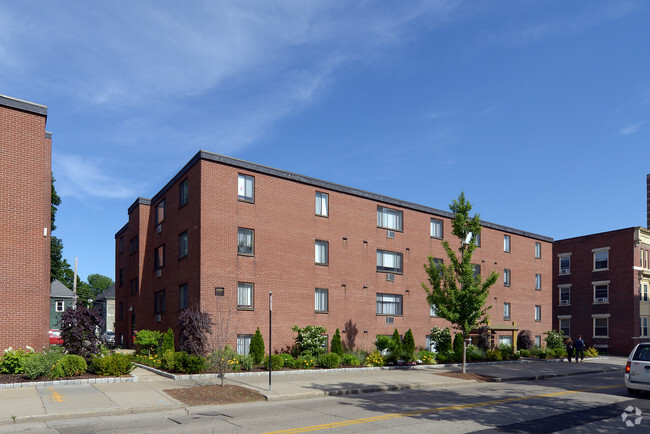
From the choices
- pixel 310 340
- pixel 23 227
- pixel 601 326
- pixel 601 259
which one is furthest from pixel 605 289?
pixel 23 227

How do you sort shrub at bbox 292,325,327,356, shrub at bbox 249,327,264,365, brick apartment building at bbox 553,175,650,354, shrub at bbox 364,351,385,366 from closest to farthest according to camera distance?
shrub at bbox 249,327,264,365 → shrub at bbox 292,325,327,356 → shrub at bbox 364,351,385,366 → brick apartment building at bbox 553,175,650,354

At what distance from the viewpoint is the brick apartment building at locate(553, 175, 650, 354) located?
48.9m

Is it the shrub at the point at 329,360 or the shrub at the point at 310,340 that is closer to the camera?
the shrub at the point at 329,360

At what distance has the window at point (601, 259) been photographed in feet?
169

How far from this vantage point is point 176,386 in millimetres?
18578

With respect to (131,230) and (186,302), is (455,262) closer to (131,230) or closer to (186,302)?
(186,302)

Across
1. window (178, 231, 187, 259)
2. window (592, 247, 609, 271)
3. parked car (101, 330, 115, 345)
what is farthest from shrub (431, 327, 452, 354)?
window (592, 247, 609, 271)

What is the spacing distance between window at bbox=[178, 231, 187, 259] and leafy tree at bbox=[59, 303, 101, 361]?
7.95 metres

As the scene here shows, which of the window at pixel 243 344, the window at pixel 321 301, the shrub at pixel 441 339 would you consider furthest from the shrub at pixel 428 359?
the window at pixel 243 344

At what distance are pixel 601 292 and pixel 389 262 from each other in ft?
93.2

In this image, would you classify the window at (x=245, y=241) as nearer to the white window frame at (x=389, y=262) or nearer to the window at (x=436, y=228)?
the white window frame at (x=389, y=262)

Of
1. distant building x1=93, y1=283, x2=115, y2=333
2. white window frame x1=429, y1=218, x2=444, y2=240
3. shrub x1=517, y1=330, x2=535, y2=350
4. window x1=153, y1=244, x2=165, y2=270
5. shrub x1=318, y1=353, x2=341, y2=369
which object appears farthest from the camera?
distant building x1=93, y1=283, x2=115, y2=333

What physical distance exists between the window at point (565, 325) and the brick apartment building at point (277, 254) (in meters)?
17.7

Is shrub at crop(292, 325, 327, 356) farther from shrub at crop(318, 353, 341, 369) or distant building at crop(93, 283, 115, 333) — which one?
distant building at crop(93, 283, 115, 333)
